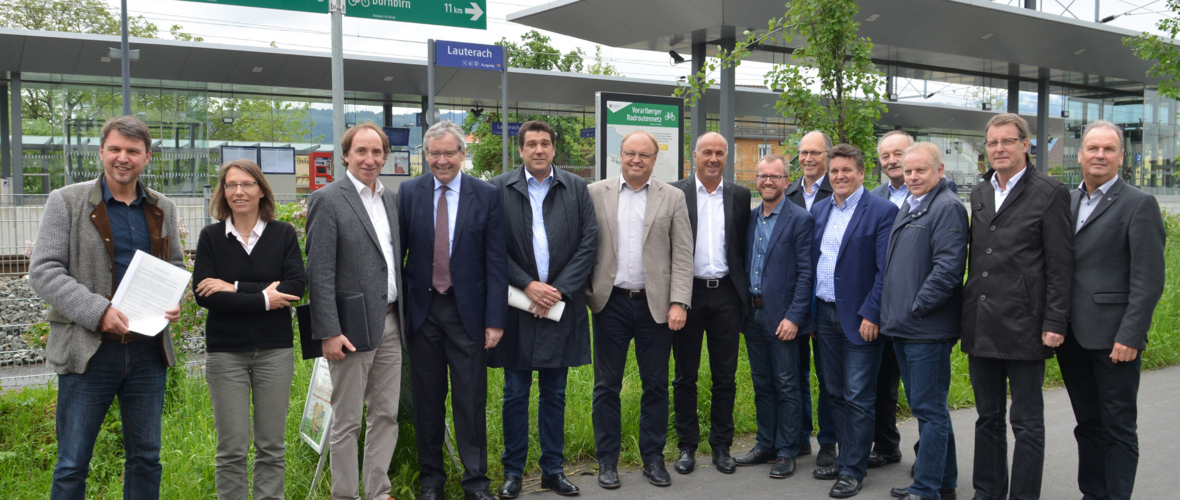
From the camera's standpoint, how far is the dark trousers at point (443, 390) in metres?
4.68

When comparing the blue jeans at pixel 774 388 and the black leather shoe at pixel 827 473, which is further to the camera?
the blue jeans at pixel 774 388

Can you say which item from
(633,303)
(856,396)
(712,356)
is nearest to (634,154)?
(633,303)

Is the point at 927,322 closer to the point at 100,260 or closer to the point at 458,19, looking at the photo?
the point at 100,260

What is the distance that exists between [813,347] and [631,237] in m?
1.53

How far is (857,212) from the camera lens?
5.04m

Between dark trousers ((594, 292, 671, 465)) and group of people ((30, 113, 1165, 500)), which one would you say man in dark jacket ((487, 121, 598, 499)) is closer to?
group of people ((30, 113, 1165, 500))

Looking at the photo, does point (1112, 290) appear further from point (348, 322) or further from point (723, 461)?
point (348, 322)

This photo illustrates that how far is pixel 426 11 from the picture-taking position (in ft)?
37.6

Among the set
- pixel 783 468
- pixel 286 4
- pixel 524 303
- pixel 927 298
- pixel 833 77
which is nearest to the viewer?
pixel 927 298

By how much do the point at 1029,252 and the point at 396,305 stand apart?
3455mm

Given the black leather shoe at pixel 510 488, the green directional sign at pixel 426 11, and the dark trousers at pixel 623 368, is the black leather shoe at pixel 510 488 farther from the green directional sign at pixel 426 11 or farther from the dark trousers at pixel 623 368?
the green directional sign at pixel 426 11

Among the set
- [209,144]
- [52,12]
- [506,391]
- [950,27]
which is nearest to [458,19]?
[506,391]

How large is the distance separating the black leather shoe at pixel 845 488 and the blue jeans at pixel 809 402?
1.74 ft

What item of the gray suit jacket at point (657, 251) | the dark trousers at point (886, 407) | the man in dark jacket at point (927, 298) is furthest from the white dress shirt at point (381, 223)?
the dark trousers at point (886, 407)
